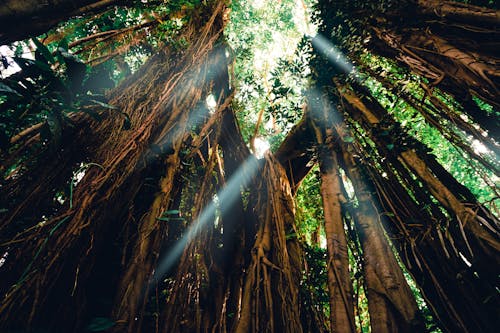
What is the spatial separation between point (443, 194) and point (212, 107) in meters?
2.10

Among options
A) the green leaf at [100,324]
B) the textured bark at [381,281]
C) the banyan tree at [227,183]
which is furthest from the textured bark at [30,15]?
the textured bark at [381,281]

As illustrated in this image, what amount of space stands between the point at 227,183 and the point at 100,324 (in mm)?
1439

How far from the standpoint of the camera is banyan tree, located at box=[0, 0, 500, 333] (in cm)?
120

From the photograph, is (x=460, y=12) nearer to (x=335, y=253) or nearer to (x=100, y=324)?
(x=335, y=253)

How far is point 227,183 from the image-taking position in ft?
7.74

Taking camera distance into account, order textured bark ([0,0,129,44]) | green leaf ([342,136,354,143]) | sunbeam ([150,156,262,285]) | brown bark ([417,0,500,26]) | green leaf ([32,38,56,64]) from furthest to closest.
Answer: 1. green leaf ([342,136,354,143])
2. sunbeam ([150,156,262,285])
3. brown bark ([417,0,500,26])
4. green leaf ([32,38,56,64])
5. textured bark ([0,0,129,44])

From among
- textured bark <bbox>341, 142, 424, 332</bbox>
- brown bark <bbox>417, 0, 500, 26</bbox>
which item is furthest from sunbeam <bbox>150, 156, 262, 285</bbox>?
brown bark <bbox>417, 0, 500, 26</bbox>

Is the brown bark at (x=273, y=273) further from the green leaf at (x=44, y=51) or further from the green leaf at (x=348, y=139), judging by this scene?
the green leaf at (x=44, y=51)

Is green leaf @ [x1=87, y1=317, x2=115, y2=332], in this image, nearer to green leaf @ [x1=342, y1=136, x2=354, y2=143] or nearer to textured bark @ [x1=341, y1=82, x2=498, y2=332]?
textured bark @ [x1=341, y1=82, x2=498, y2=332]

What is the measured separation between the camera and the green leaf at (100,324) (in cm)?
107

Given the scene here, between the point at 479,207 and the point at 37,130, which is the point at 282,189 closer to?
the point at 479,207

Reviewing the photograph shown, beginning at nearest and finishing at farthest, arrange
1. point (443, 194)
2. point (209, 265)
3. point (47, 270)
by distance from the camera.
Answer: point (47, 270), point (443, 194), point (209, 265)

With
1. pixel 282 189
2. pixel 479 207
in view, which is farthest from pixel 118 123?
pixel 479 207

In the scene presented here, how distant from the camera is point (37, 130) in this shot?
1553mm
